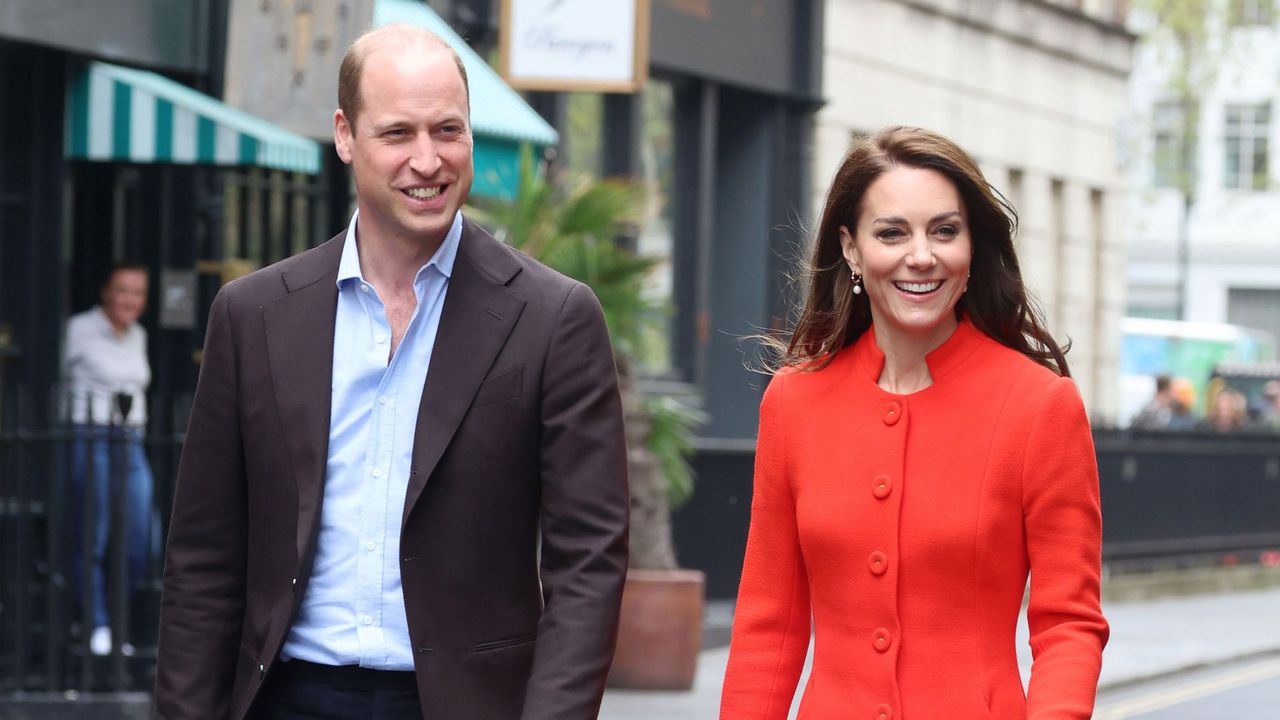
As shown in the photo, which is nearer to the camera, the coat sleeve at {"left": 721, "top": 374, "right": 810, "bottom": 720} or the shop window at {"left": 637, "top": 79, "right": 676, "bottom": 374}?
the coat sleeve at {"left": 721, "top": 374, "right": 810, "bottom": 720}

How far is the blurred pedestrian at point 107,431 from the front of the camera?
9727 mm

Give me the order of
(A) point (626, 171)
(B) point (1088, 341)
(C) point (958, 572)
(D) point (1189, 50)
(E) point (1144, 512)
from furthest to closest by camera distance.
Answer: (D) point (1189, 50) → (B) point (1088, 341) → (E) point (1144, 512) → (A) point (626, 171) → (C) point (958, 572)

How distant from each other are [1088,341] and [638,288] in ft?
59.0

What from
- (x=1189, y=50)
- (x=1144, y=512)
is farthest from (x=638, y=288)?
(x=1189, y=50)

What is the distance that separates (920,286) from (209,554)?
129 cm

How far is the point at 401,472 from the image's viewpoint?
12.7 feet

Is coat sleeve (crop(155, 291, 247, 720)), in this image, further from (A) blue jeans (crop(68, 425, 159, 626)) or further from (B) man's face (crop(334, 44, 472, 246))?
(A) blue jeans (crop(68, 425, 159, 626))

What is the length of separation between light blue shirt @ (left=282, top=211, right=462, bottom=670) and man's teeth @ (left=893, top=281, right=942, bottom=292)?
2.62 feet

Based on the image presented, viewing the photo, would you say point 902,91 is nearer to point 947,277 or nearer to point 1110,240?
point 1110,240

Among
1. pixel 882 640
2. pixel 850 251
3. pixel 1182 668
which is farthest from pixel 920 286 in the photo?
pixel 1182 668

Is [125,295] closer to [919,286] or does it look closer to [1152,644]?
[919,286]

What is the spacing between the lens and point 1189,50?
40.2m

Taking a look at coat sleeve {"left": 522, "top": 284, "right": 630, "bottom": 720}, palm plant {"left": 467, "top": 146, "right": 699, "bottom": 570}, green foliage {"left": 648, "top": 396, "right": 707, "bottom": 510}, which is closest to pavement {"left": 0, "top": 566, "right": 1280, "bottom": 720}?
palm plant {"left": 467, "top": 146, "right": 699, "bottom": 570}

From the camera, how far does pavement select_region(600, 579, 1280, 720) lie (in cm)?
1144
